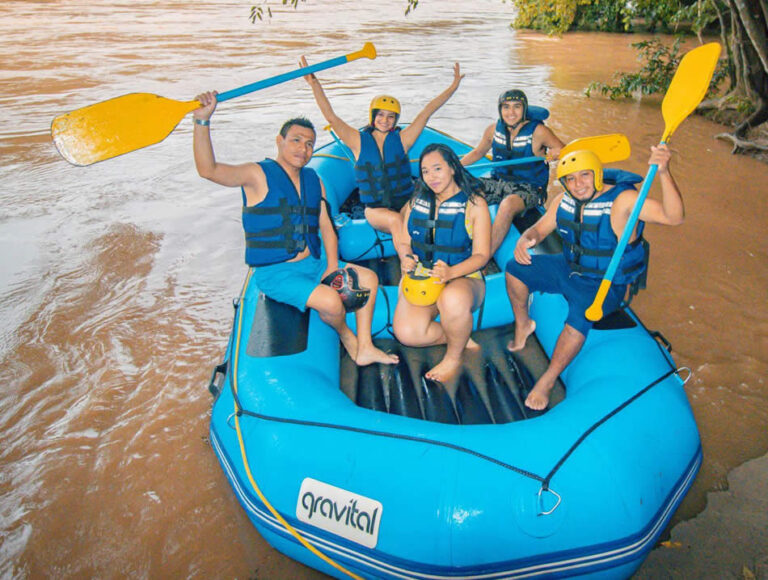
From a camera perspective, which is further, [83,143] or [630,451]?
[83,143]

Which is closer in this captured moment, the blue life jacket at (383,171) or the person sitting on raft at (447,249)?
the person sitting on raft at (447,249)

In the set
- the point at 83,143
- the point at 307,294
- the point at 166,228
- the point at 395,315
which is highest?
the point at 83,143

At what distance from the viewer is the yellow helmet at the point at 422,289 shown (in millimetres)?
2281

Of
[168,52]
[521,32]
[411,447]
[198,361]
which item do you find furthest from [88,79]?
[521,32]

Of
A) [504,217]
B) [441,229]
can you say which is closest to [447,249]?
[441,229]

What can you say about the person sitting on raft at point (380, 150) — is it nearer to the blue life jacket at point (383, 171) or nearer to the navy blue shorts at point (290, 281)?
the blue life jacket at point (383, 171)

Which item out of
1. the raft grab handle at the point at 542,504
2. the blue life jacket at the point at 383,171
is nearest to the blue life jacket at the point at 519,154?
the blue life jacket at the point at 383,171

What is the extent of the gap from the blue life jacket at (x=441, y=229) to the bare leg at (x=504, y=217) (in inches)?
26.7

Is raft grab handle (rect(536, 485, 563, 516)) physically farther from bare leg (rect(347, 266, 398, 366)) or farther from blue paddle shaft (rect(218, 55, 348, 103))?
blue paddle shaft (rect(218, 55, 348, 103))

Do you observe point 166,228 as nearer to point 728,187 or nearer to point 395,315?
point 395,315

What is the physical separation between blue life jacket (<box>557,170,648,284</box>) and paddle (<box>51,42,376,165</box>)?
134 centimetres

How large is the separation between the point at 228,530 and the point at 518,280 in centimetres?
156

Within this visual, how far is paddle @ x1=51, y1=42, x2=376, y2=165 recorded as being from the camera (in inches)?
88.7

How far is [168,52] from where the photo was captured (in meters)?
11.7
